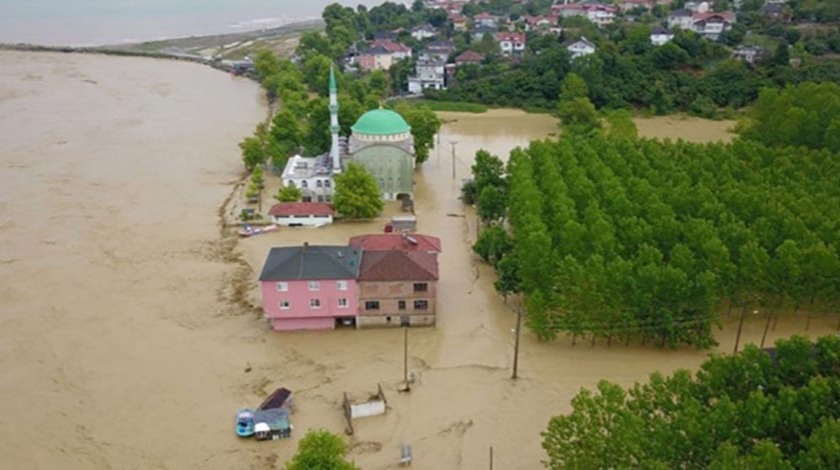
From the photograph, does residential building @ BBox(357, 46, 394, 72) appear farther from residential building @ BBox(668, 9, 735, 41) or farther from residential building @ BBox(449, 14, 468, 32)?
residential building @ BBox(668, 9, 735, 41)

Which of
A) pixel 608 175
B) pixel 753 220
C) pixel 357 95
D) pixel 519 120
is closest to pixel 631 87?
pixel 519 120

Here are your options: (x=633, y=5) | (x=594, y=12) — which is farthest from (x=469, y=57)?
(x=633, y=5)

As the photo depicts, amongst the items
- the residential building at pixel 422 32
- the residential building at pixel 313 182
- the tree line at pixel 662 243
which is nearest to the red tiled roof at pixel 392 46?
the residential building at pixel 422 32

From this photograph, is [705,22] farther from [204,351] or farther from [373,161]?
[204,351]

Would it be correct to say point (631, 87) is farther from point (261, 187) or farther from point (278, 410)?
point (278, 410)

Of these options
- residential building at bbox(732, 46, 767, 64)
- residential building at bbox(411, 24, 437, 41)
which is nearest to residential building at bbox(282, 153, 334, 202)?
residential building at bbox(732, 46, 767, 64)

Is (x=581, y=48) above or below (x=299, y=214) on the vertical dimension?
above
